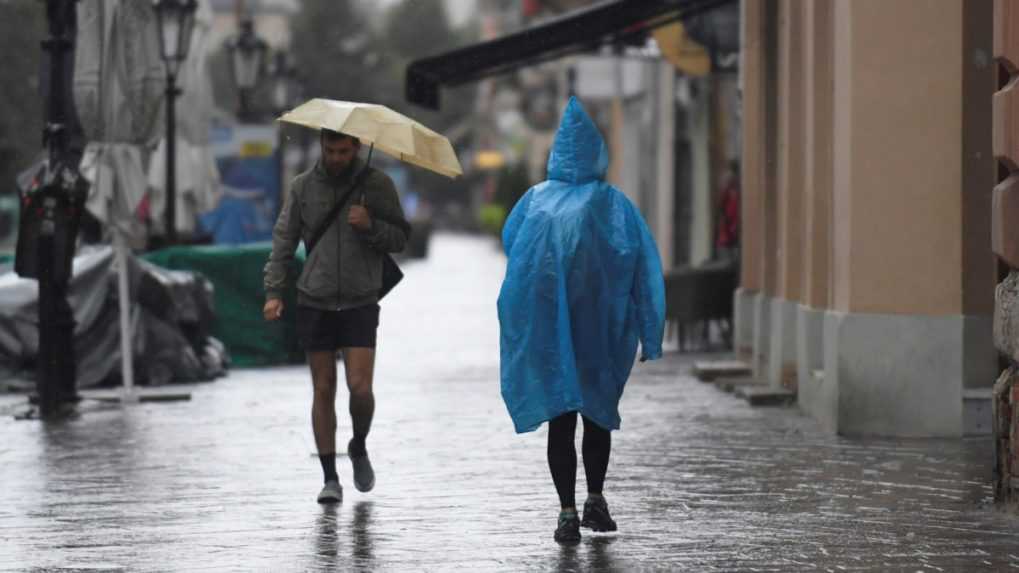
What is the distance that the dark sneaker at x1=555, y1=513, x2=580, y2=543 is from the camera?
856 centimetres

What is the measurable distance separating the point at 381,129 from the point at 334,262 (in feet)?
2.04

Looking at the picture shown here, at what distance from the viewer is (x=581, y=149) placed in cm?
876

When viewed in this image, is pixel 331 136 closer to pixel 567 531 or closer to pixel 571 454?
pixel 571 454

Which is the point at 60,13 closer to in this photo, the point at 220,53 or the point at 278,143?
the point at 278,143

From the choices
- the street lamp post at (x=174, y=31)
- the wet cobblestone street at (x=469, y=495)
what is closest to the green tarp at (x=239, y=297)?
the street lamp post at (x=174, y=31)

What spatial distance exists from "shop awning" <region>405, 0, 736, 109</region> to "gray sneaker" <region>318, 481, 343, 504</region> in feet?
27.5

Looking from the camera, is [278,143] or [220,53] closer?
[278,143]

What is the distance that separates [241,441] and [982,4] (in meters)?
4.90

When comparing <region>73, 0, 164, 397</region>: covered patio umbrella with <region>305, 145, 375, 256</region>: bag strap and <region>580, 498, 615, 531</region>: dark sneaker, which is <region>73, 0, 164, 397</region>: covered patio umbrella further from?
<region>580, 498, 615, 531</region>: dark sneaker

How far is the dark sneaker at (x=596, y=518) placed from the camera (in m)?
8.83

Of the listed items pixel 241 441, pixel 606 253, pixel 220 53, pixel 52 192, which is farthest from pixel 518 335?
pixel 220 53

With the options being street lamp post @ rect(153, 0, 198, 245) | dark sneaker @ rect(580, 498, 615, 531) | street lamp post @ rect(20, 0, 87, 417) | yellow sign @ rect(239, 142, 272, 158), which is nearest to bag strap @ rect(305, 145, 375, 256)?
dark sneaker @ rect(580, 498, 615, 531)

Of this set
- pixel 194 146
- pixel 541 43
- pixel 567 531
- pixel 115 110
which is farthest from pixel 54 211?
pixel 567 531

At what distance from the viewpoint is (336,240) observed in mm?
9953
